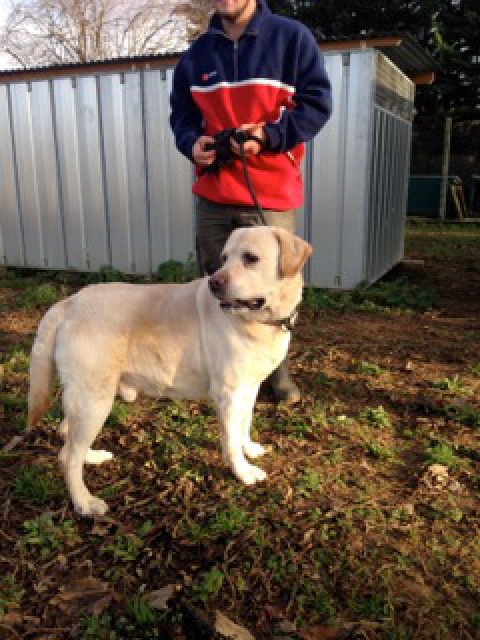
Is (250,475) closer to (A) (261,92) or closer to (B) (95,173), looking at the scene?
(A) (261,92)

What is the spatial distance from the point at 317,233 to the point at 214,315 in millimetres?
4493

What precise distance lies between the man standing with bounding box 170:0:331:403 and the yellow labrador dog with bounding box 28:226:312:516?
2.34 feet

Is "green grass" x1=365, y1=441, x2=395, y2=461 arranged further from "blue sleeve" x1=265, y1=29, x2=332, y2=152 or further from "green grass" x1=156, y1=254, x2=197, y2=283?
"green grass" x1=156, y1=254, x2=197, y2=283

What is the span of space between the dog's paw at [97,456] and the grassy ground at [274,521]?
0.06 m

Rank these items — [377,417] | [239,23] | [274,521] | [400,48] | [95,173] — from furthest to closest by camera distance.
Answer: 1. [95,173]
2. [400,48]
3. [377,417]
4. [239,23]
5. [274,521]

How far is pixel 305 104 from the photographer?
10.6 ft

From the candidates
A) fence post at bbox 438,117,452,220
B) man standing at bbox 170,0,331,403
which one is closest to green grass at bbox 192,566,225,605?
man standing at bbox 170,0,331,403

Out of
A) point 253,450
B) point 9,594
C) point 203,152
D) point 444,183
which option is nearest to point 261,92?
point 203,152

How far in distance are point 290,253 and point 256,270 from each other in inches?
7.1

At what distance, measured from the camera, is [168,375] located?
2873 millimetres

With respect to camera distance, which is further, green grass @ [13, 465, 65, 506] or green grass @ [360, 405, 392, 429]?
green grass @ [360, 405, 392, 429]

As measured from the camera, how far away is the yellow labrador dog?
2650 mm

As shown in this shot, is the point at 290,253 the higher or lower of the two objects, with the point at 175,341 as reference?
higher

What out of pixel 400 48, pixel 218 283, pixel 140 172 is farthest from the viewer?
pixel 140 172
